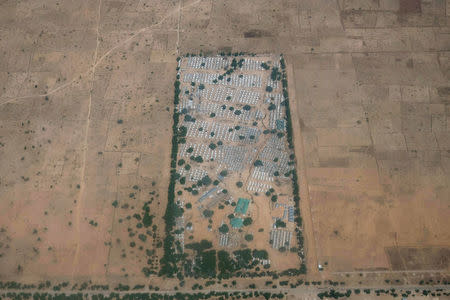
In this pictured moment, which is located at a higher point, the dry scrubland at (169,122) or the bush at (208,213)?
the dry scrubland at (169,122)

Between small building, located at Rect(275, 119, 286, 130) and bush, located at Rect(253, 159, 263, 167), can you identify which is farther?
small building, located at Rect(275, 119, 286, 130)

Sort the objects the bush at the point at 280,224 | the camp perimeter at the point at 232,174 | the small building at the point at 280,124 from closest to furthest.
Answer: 1. the camp perimeter at the point at 232,174
2. the bush at the point at 280,224
3. the small building at the point at 280,124

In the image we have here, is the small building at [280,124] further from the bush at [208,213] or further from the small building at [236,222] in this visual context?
the bush at [208,213]

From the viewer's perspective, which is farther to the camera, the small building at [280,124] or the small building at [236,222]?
the small building at [280,124]

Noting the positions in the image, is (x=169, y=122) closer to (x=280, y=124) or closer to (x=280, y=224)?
(x=280, y=124)

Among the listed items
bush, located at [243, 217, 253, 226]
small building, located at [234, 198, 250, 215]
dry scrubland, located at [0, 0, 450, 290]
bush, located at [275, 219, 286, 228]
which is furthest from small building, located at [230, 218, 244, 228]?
dry scrubland, located at [0, 0, 450, 290]

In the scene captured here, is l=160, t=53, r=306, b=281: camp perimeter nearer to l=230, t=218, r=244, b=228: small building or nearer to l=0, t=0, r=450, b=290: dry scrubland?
l=230, t=218, r=244, b=228: small building

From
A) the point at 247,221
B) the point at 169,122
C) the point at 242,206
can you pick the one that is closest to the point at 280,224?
the point at 247,221

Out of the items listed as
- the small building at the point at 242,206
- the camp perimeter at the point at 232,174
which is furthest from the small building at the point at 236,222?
the small building at the point at 242,206

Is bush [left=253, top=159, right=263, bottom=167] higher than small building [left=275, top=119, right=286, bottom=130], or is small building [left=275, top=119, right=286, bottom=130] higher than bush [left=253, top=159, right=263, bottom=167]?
small building [left=275, top=119, right=286, bottom=130]

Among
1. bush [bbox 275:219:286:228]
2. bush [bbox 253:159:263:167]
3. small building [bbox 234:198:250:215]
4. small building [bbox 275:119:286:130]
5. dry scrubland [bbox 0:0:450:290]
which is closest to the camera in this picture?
dry scrubland [bbox 0:0:450:290]
